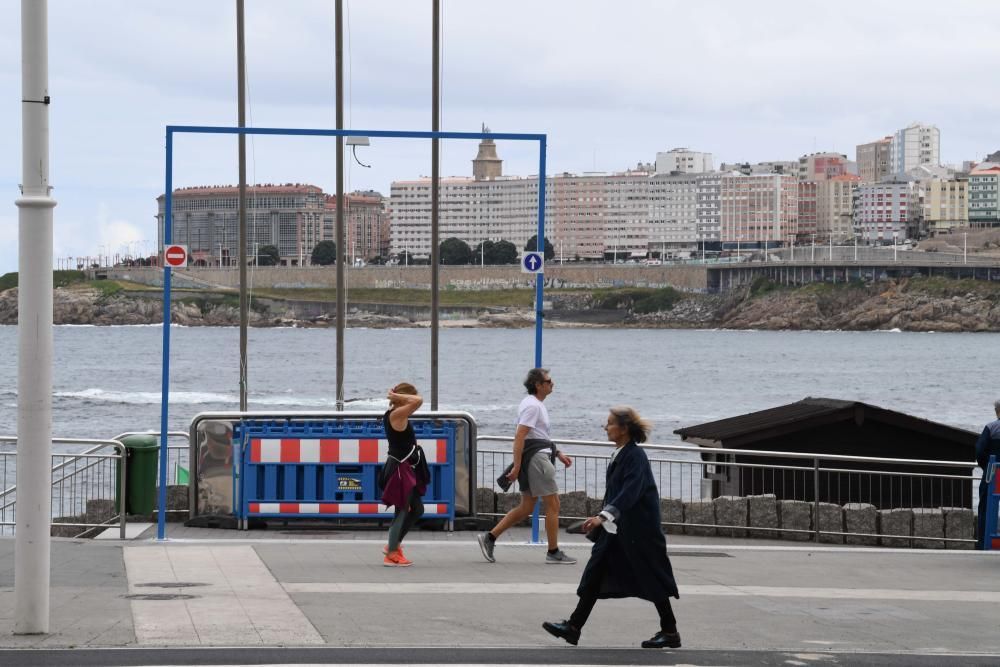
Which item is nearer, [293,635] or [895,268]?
[293,635]

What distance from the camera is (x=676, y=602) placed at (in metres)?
10.8

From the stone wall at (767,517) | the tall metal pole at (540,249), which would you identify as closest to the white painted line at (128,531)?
the stone wall at (767,517)

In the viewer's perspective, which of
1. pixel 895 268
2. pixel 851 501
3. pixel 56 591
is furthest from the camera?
pixel 895 268

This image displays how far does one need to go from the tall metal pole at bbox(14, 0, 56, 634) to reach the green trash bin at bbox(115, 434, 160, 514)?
20.8 feet

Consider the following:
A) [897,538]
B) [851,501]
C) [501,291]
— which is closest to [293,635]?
[897,538]

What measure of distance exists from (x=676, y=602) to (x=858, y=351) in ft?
471

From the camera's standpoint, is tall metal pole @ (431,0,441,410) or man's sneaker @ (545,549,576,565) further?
tall metal pole @ (431,0,441,410)

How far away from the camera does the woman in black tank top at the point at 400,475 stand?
Answer: 41.0 ft

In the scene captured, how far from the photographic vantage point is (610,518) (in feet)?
28.9

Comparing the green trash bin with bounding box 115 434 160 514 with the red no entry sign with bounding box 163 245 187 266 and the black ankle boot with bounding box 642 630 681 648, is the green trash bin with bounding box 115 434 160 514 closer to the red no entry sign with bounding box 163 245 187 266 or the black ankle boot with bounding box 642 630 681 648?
the red no entry sign with bounding box 163 245 187 266

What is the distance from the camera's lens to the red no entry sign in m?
13.7

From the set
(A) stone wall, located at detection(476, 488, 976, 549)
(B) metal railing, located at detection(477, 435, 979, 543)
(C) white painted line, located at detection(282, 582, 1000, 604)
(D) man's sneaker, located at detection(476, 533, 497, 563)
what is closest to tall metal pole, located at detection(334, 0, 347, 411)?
(B) metal railing, located at detection(477, 435, 979, 543)

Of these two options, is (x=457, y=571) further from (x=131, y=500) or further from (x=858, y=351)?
(x=858, y=351)

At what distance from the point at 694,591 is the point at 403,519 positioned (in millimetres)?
2607
